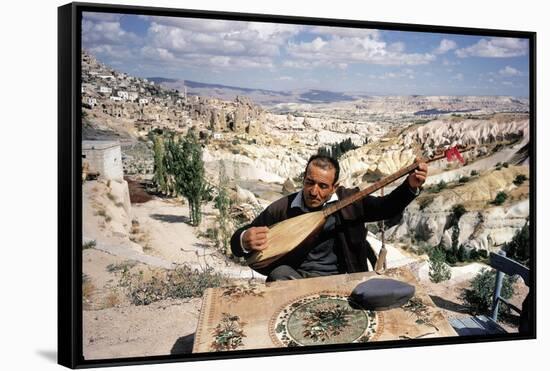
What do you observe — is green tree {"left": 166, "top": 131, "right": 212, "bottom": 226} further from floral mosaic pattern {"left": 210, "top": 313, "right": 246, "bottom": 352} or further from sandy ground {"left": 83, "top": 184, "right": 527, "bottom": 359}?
floral mosaic pattern {"left": 210, "top": 313, "right": 246, "bottom": 352}

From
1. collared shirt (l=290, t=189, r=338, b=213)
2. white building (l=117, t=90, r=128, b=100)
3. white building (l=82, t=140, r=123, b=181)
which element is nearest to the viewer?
white building (l=82, t=140, r=123, b=181)

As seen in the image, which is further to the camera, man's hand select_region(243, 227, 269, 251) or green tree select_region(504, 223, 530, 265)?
green tree select_region(504, 223, 530, 265)

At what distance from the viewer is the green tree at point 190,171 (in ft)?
24.4

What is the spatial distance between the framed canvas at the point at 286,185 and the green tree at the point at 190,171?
1 centimetres

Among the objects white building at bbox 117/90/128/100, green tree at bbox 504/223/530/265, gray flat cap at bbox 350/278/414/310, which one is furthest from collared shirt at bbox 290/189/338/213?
green tree at bbox 504/223/530/265

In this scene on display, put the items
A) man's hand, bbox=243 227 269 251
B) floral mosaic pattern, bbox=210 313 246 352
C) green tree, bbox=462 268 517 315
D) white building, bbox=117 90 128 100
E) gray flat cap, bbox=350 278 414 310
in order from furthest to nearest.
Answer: green tree, bbox=462 268 517 315 → gray flat cap, bbox=350 278 414 310 → man's hand, bbox=243 227 269 251 → floral mosaic pattern, bbox=210 313 246 352 → white building, bbox=117 90 128 100

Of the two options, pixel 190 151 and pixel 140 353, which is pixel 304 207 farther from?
pixel 140 353

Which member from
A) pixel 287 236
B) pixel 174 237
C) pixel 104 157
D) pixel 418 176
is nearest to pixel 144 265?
pixel 174 237

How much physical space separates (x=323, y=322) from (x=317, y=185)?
1002mm

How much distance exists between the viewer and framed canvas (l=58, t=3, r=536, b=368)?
23.7 feet

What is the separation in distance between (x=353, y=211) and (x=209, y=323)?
4.47 feet

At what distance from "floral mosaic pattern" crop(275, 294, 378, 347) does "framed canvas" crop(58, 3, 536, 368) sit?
0.04 ft

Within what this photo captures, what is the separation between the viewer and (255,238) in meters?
7.68

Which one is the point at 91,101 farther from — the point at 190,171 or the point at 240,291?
the point at 240,291
